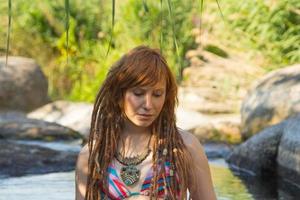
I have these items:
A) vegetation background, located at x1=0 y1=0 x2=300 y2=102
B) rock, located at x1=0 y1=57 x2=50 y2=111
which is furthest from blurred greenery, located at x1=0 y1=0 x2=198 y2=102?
rock, located at x1=0 y1=57 x2=50 y2=111

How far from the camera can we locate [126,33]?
17.9 m

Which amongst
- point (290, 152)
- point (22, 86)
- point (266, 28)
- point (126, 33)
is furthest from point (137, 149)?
point (126, 33)

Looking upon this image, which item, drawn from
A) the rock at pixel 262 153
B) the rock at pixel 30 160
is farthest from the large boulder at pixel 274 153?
the rock at pixel 30 160

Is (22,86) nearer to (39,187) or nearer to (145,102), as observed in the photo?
(39,187)

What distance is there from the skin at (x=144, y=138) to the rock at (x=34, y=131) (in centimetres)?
863

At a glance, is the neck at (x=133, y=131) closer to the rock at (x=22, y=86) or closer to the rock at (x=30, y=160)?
the rock at (x=30, y=160)

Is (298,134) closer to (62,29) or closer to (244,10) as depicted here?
(244,10)

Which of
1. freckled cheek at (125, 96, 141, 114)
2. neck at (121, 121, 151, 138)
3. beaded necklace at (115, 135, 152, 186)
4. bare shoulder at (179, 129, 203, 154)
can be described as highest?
freckled cheek at (125, 96, 141, 114)

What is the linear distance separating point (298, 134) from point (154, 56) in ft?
18.4

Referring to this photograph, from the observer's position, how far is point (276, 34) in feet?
44.4

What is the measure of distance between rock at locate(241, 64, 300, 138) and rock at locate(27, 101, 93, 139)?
93.3 inches

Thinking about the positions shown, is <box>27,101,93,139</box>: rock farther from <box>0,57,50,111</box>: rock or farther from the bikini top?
the bikini top

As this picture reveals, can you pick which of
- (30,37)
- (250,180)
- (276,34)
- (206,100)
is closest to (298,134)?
(250,180)

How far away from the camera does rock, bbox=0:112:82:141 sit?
1180 centimetres
